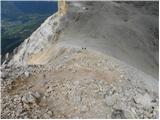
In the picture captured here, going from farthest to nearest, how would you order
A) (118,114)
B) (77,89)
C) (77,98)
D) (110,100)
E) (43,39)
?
(43,39) < (77,89) < (110,100) < (77,98) < (118,114)

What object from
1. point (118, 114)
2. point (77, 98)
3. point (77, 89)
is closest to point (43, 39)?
point (77, 89)

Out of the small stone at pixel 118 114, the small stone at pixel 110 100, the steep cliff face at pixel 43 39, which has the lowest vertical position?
the small stone at pixel 118 114

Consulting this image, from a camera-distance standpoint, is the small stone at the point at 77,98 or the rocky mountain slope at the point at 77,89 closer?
the rocky mountain slope at the point at 77,89

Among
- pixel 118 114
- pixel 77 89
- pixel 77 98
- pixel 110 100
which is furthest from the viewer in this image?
pixel 77 89

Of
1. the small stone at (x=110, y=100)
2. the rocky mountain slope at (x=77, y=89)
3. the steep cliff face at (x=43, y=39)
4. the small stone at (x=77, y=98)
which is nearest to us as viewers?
the rocky mountain slope at (x=77, y=89)

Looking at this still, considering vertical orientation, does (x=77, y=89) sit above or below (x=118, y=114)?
above

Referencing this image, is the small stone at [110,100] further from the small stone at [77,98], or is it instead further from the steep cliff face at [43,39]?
the steep cliff face at [43,39]

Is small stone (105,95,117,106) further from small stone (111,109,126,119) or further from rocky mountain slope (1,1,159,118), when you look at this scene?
small stone (111,109,126,119)

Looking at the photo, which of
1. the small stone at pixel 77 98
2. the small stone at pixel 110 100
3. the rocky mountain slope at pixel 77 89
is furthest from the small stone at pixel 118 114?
the small stone at pixel 77 98

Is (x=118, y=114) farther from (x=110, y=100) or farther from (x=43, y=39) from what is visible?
(x=43, y=39)

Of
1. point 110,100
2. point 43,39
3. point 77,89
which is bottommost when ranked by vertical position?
point 110,100

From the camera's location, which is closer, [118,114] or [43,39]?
[118,114]
